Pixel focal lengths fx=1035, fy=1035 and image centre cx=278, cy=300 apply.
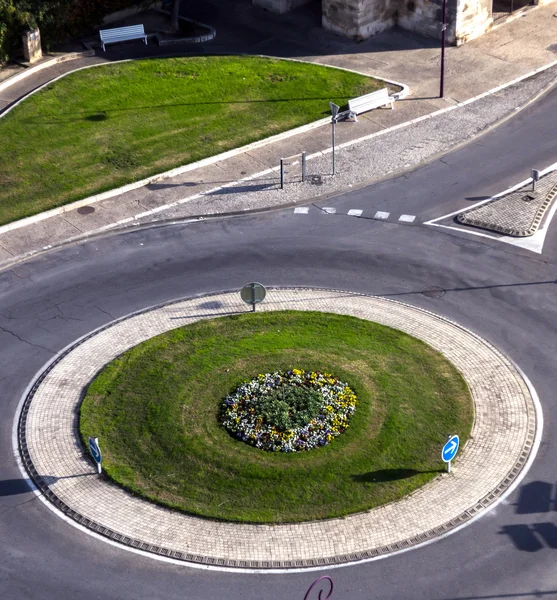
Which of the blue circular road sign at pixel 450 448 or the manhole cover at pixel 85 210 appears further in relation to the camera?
the manhole cover at pixel 85 210

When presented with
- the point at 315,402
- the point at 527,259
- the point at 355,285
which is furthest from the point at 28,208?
the point at 527,259

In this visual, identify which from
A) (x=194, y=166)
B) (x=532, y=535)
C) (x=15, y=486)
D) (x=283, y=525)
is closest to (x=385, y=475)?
(x=283, y=525)

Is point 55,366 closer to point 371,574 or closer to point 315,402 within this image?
point 315,402

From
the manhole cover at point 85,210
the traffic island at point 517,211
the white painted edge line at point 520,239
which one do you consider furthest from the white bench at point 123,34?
the traffic island at point 517,211

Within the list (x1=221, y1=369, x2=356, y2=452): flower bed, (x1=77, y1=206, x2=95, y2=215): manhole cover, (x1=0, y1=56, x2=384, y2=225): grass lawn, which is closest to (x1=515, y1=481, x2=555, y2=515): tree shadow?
(x1=221, y1=369, x2=356, y2=452): flower bed

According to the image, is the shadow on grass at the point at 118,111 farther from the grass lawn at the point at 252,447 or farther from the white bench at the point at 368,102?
the grass lawn at the point at 252,447

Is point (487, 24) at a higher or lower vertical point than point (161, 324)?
higher
